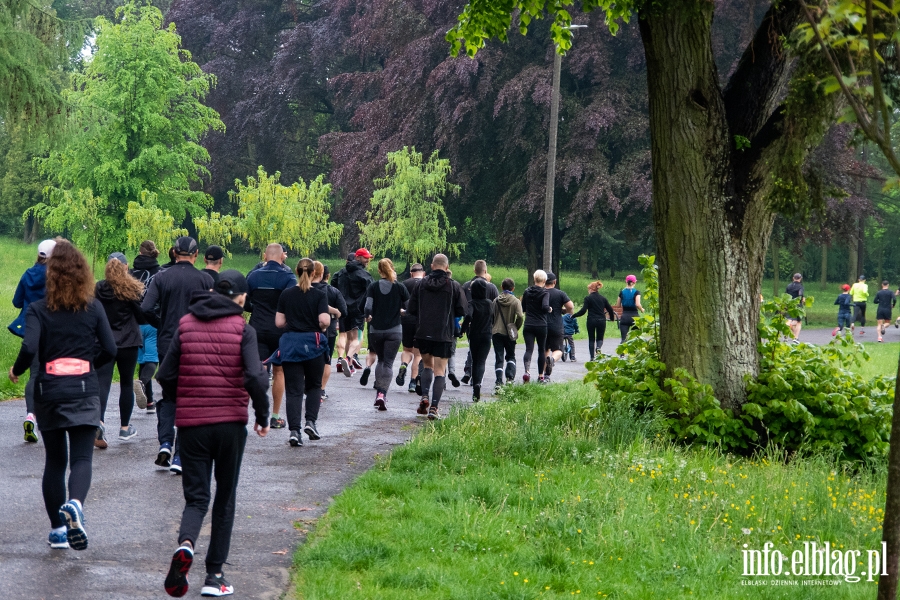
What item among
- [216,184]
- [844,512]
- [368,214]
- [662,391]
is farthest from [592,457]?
[216,184]

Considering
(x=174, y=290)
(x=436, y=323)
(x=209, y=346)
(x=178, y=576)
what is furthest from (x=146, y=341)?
(x=178, y=576)

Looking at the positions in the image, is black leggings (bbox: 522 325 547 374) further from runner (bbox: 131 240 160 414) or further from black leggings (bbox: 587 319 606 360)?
runner (bbox: 131 240 160 414)

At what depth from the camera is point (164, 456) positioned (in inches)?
348

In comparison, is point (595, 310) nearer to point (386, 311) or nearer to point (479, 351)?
point (479, 351)

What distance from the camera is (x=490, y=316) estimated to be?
1361 cm

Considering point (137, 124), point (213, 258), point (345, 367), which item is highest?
point (137, 124)

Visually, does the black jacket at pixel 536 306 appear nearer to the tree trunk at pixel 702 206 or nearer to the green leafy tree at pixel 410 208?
the tree trunk at pixel 702 206

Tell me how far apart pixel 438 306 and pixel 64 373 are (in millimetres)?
6441

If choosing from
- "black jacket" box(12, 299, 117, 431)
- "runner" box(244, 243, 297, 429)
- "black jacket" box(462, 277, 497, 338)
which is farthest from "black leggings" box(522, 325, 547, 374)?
"black jacket" box(12, 299, 117, 431)

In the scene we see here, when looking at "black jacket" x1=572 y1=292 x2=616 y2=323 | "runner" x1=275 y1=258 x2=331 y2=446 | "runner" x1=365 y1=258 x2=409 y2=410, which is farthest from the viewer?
"black jacket" x1=572 y1=292 x2=616 y2=323

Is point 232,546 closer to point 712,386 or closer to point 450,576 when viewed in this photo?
point 450,576

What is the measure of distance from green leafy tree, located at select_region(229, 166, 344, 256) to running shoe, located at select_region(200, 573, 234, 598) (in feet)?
91.4

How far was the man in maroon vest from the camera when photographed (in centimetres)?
568

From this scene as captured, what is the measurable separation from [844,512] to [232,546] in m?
4.25
